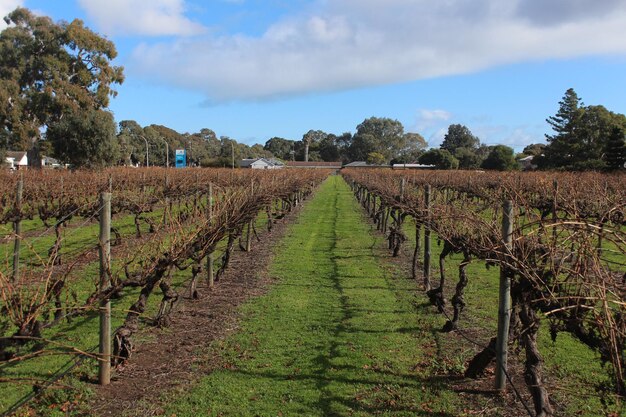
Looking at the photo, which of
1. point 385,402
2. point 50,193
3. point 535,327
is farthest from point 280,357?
point 50,193

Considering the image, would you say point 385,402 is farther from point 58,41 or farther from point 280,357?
point 58,41

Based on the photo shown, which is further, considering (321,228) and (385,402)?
(321,228)

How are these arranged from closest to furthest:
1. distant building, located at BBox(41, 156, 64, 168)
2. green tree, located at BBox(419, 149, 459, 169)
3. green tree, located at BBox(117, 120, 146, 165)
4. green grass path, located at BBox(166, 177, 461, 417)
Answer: green grass path, located at BBox(166, 177, 461, 417) → distant building, located at BBox(41, 156, 64, 168) → green tree, located at BBox(419, 149, 459, 169) → green tree, located at BBox(117, 120, 146, 165)

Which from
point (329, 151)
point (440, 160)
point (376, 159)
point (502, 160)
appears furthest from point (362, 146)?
point (502, 160)

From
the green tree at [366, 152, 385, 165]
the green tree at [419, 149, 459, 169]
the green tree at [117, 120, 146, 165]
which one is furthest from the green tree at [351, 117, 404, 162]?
the green tree at [117, 120, 146, 165]

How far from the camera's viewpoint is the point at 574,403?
4.71 metres

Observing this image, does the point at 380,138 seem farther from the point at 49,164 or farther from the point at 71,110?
the point at 71,110

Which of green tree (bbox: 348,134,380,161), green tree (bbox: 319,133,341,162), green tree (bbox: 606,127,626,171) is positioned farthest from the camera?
green tree (bbox: 319,133,341,162)

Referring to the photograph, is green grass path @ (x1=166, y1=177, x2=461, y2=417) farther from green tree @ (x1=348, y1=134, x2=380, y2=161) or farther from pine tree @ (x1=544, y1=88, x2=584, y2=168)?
green tree @ (x1=348, y1=134, x2=380, y2=161)

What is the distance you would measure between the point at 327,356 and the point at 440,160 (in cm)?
8289

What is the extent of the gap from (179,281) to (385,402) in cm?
600

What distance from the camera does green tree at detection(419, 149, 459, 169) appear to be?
83438 mm

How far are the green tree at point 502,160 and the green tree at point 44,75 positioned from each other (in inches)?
1840

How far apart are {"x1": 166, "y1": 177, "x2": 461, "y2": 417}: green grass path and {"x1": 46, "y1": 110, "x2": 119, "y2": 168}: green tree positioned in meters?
31.7
